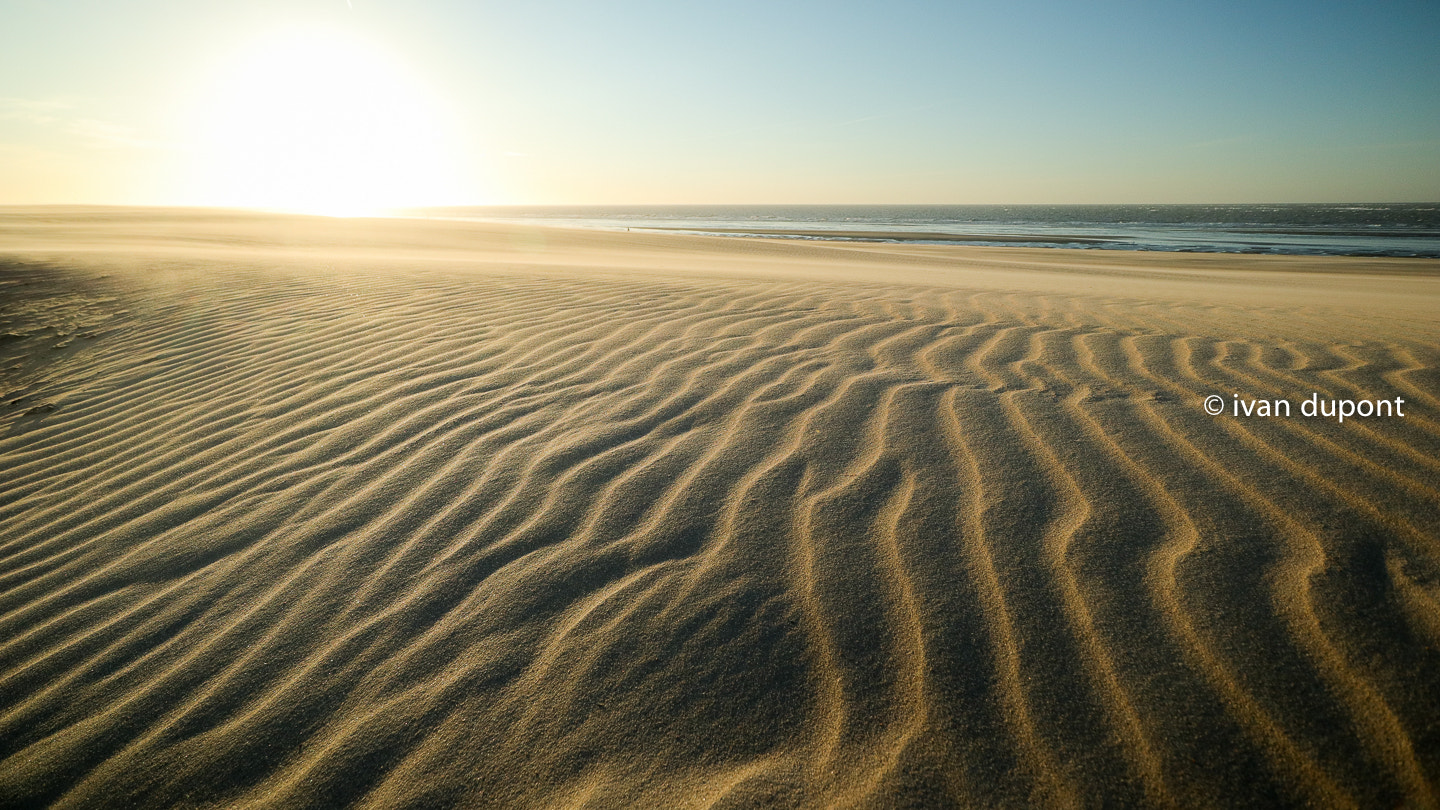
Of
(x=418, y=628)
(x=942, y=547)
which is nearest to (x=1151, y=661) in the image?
(x=942, y=547)

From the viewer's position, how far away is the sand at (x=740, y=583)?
1268mm

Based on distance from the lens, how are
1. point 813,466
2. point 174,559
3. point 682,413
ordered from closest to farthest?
point 174,559 < point 813,466 < point 682,413

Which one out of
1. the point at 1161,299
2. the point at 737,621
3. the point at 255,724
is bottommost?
the point at 255,724

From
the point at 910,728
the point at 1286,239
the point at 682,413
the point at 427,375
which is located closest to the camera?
the point at 910,728

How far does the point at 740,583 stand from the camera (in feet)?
5.66

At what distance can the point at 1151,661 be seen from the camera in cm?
141

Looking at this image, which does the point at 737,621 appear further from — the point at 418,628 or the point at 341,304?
the point at 341,304

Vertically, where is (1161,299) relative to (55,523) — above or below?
above

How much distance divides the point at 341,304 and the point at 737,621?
5355mm

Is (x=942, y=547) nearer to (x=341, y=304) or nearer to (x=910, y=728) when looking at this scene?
(x=910, y=728)

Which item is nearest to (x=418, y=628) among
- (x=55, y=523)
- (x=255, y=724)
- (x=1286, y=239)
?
(x=255, y=724)

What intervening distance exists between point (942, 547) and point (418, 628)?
1.50 meters

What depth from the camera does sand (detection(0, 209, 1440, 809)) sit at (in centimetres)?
127

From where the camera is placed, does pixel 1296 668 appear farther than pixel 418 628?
No
